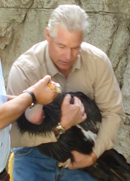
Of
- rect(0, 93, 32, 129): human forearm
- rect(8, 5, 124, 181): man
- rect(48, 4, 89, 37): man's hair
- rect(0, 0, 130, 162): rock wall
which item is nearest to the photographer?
rect(0, 93, 32, 129): human forearm

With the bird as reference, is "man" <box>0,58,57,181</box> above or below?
above

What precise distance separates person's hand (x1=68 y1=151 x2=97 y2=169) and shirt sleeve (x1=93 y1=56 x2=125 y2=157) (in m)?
0.06

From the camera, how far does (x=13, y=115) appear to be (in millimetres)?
1107

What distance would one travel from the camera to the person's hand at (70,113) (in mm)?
1419

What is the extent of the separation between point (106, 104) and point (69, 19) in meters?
0.61

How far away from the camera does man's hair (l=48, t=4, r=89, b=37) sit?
55.0 inches

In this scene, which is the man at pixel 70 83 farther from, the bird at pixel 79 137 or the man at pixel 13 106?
the man at pixel 13 106

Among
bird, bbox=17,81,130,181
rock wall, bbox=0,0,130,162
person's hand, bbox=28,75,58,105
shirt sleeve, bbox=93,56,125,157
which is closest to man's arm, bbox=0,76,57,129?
person's hand, bbox=28,75,58,105

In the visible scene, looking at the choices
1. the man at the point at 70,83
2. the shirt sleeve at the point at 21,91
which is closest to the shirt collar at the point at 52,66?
the man at the point at 70,83

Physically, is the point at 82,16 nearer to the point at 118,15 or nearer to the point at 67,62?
the point at 67,62

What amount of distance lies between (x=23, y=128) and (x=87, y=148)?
0.44 m

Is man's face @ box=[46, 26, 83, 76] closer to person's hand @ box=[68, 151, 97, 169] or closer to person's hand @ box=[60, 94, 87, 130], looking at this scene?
person's hand @ box=[60, 94, 87, 130]

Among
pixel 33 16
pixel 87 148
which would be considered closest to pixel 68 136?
pixel 87 148

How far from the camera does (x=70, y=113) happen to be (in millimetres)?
1426
